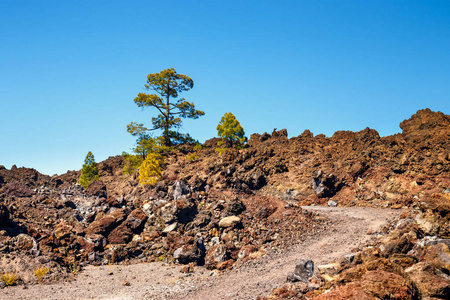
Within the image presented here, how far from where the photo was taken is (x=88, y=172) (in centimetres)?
5262

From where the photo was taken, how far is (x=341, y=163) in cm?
4003

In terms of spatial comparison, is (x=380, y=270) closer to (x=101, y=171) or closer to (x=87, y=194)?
(x=87, y=194)

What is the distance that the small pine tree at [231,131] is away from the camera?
182 feet

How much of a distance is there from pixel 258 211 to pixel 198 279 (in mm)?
8509

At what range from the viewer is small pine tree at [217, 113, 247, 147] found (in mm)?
55375

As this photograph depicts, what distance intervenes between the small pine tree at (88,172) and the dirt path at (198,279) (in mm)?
32254

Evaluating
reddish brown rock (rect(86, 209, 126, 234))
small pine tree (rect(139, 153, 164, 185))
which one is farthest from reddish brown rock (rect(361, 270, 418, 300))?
small pine tree (rect(139, 153, 164, 185))

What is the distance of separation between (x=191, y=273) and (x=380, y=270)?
12.7 meters

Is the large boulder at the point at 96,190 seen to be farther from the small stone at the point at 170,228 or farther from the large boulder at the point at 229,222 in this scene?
the large boulder at the point at 229,222

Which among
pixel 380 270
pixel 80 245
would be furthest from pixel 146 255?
pixel 380 270

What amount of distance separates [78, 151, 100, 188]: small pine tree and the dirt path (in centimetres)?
3225

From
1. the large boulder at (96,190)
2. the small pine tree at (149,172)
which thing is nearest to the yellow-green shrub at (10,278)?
the large boulder at (96,190)

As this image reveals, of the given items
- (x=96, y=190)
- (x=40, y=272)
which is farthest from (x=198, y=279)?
(x=96, y=190)

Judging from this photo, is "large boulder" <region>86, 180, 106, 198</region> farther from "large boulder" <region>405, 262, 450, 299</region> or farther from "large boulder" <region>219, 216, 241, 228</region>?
"large boulder" <region>405, 262, 450, 299</region>
